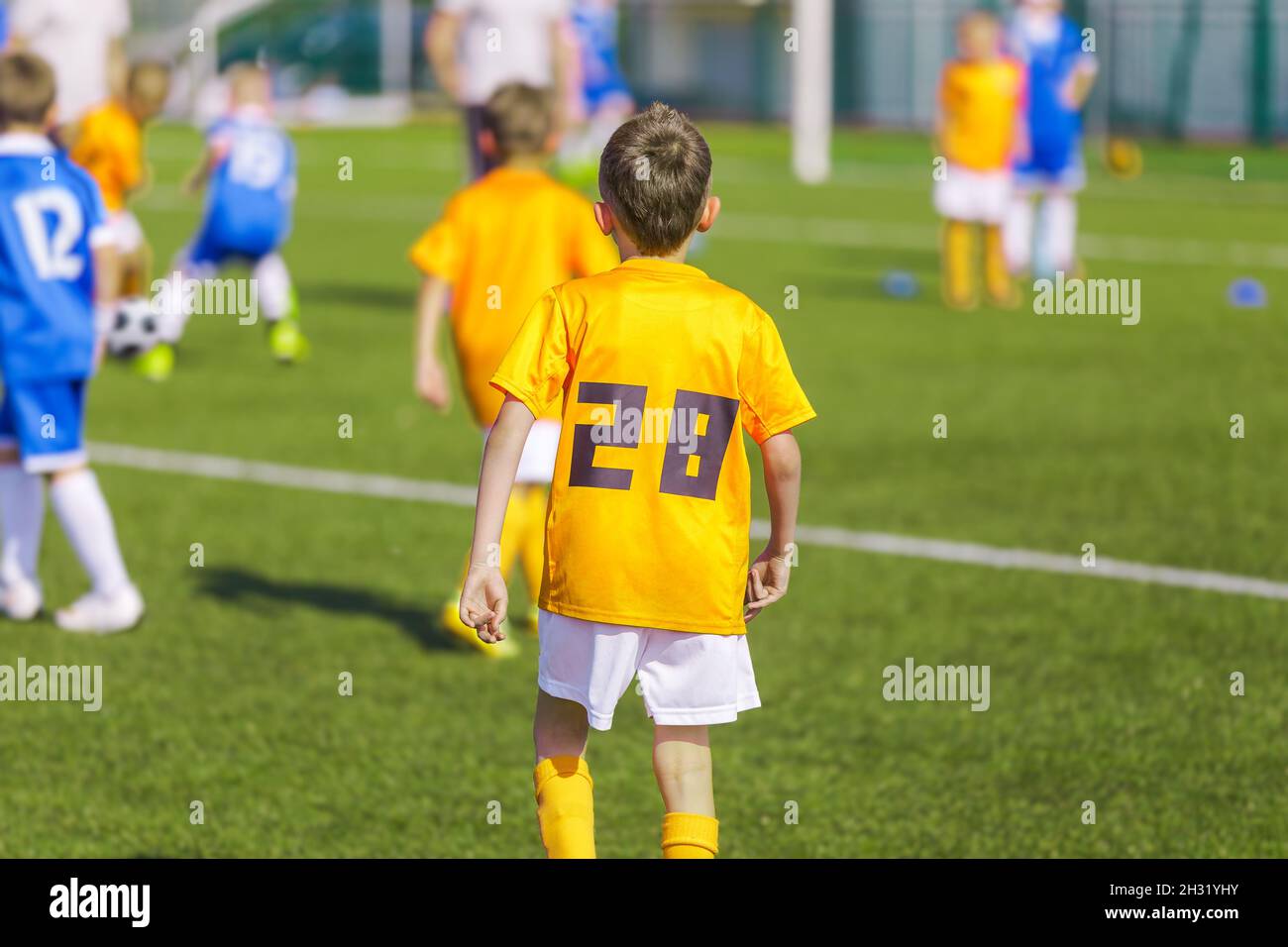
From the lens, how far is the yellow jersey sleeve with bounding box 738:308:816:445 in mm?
3557

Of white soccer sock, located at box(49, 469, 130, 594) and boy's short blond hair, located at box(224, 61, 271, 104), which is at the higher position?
boy's short blond hair, located at box(224, 61, 271, 104)

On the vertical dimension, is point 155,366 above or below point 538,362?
below

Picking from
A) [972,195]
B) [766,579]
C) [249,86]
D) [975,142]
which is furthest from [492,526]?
[975,142]

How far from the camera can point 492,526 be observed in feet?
11.3

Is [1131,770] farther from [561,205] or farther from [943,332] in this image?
[943,332]

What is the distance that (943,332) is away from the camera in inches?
509

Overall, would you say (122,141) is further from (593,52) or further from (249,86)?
(593,52)

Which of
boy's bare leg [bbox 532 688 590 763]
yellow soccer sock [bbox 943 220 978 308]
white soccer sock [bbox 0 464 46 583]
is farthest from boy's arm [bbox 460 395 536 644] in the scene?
yellow soccer sock [bbox 943 220 978 308]

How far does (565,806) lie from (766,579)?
0.58 metres

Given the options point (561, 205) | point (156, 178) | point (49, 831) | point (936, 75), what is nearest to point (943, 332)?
point (561, 205)

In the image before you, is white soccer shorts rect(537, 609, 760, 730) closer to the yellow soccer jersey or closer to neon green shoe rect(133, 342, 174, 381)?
the yellow soccer jersey

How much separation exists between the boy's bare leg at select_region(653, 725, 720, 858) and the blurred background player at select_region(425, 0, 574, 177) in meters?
8.02

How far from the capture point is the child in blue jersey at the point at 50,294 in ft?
19.3
